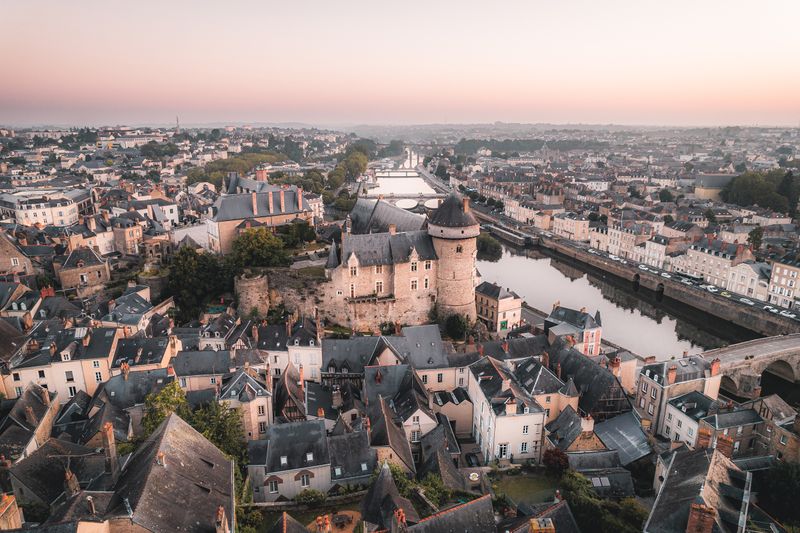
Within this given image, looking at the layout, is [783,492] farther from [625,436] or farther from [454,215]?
[454,215]

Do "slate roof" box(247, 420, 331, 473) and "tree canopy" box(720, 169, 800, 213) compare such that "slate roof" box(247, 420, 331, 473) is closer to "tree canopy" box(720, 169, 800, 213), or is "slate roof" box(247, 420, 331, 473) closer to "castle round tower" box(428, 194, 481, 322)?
"castle round tower" box(428, 194, 481, 322)

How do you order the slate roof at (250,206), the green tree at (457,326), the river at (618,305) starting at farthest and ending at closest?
the river at (618,305) < the slate roof at (250,206) < the green tree at (457,326)

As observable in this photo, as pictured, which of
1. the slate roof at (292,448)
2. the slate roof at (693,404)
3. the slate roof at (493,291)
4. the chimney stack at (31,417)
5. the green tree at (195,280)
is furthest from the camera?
the slate roof at (493,291)

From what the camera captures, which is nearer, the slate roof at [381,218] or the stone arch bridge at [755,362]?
the stone arch bridge at [755,362]

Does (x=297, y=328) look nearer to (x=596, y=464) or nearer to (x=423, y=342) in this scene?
(x=423, y=342)

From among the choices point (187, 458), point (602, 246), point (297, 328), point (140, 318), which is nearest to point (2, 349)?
point (140, 318)

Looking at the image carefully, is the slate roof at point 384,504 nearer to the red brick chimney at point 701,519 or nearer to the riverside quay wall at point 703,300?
the red brick chimney at point 701,519

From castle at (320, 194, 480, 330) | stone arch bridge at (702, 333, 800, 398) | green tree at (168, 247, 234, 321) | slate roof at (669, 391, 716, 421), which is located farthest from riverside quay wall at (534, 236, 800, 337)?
green tree at (168, 247, 234, 321)

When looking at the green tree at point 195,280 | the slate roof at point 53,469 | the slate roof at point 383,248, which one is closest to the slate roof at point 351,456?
the slate roof at point 53,469
